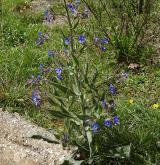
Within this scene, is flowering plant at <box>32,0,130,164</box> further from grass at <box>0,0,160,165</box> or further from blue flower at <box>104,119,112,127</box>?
grass at <box>0,0,160,165</box>

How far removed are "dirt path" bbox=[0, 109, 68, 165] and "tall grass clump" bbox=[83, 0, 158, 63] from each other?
1.64m

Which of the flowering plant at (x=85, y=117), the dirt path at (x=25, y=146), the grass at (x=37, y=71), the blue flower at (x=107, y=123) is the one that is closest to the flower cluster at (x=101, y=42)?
the grass at (x=37, y=71)

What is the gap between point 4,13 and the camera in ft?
21.5

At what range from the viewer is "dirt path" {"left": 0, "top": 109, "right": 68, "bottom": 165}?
385 cm

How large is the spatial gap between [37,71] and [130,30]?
1215mm

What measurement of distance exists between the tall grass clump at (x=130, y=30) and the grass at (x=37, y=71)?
0.17 m

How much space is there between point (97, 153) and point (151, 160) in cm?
40

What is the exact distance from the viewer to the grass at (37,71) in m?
3.90

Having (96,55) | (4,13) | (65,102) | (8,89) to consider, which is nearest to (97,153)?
(65,102)

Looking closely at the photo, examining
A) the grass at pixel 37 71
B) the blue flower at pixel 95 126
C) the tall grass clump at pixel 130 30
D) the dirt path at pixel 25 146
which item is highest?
the tall grass clump at pixel 130 30

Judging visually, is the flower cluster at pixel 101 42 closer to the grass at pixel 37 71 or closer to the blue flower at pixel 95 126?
the grass at pixel 37 71

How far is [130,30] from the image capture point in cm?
576

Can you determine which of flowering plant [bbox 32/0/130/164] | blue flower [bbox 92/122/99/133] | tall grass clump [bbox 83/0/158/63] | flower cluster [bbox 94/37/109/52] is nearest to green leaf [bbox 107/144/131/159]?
flowering plant [bbox 32/0/130/164]

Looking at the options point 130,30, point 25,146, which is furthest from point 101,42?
point 25,146
